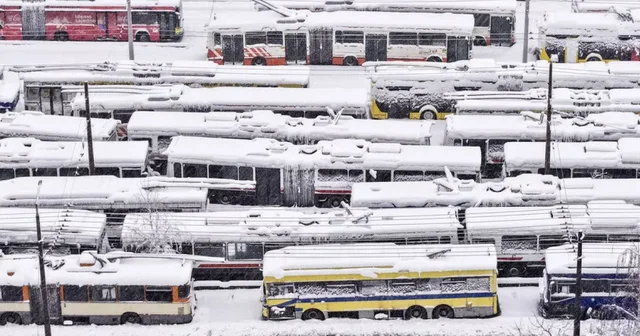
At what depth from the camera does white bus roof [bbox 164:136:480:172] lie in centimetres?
5078

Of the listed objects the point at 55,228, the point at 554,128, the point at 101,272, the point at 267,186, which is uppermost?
the point at 554,128

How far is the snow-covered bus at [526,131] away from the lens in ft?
176

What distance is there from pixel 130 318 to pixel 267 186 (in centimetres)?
1034

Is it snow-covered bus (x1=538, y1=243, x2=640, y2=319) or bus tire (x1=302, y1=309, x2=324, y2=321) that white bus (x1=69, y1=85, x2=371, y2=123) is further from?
snow-covered bus (x1=538, y1=243, x2=640, y2=319)

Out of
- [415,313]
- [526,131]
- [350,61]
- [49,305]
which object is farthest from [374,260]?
[350,61]

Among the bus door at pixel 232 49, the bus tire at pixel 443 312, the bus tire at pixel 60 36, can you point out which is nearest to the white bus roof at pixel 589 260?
the bus tire at pixel 443 312

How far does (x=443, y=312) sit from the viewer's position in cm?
4344

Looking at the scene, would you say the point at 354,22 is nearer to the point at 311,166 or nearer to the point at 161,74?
the point at 161,74

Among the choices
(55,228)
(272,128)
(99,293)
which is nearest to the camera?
(99,293)

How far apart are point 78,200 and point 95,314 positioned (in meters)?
6.77

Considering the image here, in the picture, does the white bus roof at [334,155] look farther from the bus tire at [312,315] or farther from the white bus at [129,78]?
the bus tire at [312,315]

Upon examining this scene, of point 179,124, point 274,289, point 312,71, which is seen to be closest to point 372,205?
point 274,289

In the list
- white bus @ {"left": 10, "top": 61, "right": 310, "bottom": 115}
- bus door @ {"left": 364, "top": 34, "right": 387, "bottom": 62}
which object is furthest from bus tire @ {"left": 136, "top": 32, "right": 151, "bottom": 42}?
bus door @ {"left": 364, "top": 34, "right": 387, "bottom": 62}

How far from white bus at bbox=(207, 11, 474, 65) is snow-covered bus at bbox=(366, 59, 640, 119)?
19.3 feet
